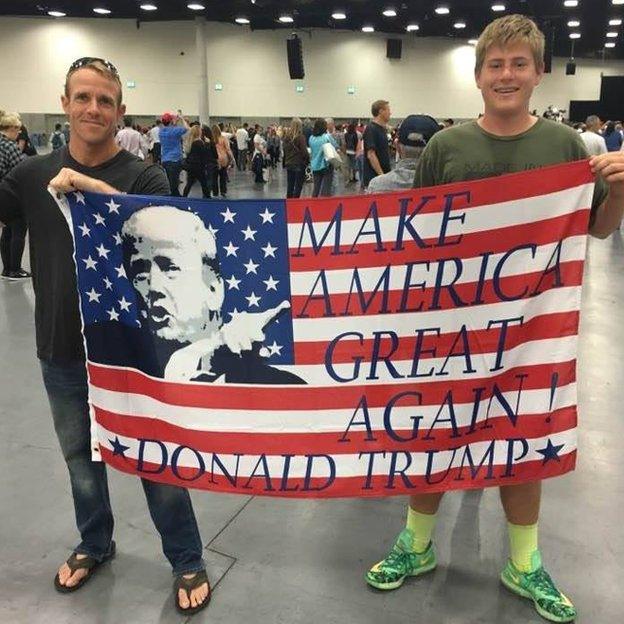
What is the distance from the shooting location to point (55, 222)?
1.76 meters

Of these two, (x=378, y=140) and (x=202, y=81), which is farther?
(x=202, y=81)

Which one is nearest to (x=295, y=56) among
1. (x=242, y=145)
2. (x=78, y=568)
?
(x=242, y=145)

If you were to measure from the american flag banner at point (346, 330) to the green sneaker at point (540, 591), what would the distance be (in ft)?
1.29

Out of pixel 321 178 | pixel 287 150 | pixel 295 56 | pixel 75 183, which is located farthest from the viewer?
pixel 295 56

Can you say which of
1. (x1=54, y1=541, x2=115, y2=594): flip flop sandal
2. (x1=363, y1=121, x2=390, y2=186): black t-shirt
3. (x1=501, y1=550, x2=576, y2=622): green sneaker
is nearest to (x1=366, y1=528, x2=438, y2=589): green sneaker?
(x1=501, y1=550, x2=576, y2=622): green sneaker

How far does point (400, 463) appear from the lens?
1.77 m

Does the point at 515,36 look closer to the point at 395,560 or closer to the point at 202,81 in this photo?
the point at 395,560

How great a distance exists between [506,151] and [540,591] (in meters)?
1.35

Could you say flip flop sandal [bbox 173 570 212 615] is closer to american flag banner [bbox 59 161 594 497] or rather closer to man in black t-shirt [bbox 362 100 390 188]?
american flag banner [bbox 59 161 594 497]

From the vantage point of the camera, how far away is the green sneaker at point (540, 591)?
1838 mm

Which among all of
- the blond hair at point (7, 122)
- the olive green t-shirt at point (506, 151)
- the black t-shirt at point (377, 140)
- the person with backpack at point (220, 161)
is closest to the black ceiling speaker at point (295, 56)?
the person with backpack at point (220, 161)

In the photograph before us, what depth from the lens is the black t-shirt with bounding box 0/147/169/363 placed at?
5.78 ft

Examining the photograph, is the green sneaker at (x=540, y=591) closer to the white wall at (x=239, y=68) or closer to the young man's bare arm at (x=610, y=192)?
the young man's bare arm at (x=610, y=192)

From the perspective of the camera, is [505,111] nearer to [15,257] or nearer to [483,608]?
[483,608]
